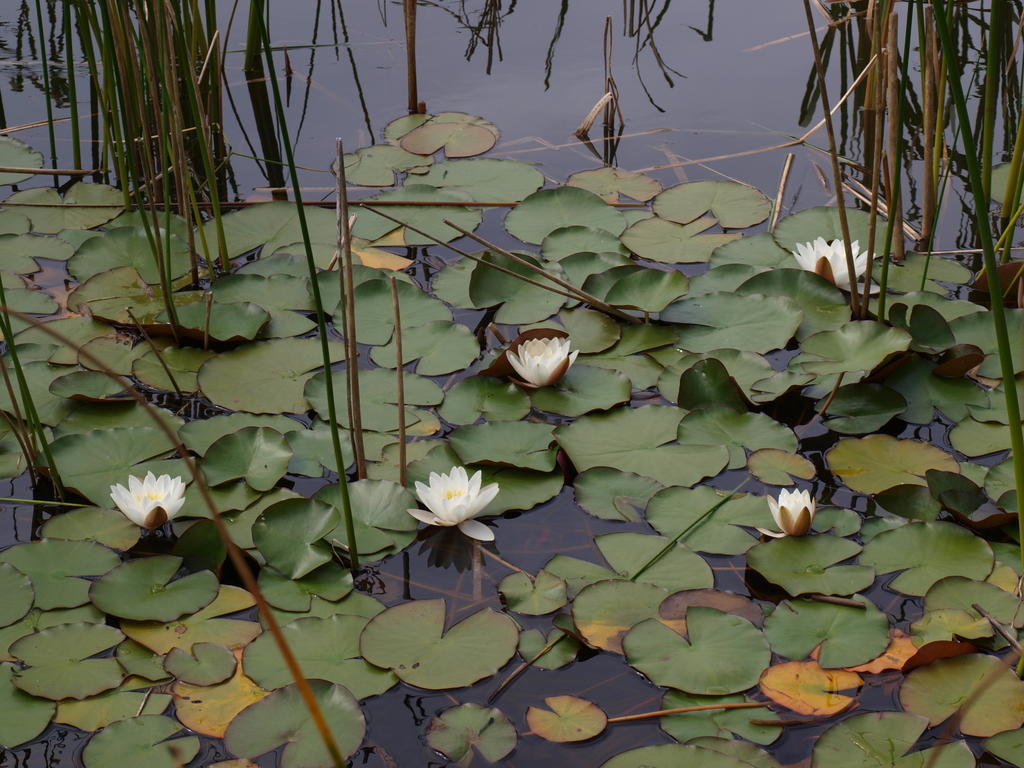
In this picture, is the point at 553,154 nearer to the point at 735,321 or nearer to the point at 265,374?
the point at 735,321

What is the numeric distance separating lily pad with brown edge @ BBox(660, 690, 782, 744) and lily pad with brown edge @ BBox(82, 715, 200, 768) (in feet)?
2.71

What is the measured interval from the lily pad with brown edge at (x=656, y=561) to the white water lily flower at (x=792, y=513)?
0.18 metres

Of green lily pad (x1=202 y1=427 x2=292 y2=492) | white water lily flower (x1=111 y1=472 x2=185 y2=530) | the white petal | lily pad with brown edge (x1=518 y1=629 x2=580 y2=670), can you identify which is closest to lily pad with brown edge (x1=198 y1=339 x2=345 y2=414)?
green lily pad (x1=202 y1=427 x2=292 y2=492)

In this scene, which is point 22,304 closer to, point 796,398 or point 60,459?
point 60,459

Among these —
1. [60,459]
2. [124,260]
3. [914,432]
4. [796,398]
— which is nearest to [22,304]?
[124,260]

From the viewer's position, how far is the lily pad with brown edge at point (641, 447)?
227 centimetres

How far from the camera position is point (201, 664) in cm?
182

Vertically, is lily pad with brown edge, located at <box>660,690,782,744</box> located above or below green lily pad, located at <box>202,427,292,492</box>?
A: below

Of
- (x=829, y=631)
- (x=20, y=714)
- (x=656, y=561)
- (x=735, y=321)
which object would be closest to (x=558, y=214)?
(x=735, y=321)

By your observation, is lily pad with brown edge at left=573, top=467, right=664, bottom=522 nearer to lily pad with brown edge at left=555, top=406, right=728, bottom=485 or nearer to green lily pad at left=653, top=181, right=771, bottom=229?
lily pad with brown edge at left=555, top=406, right=728, bottom=485

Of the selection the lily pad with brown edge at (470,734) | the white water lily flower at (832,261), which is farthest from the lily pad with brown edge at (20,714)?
the white water lily flower at (832,261)

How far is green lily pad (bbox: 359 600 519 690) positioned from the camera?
70.5 inches

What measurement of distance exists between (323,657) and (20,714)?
0.53 meters

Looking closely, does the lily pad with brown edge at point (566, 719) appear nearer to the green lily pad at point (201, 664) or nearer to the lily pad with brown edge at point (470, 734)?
the lily pad with brown edge at point (470, 734)
